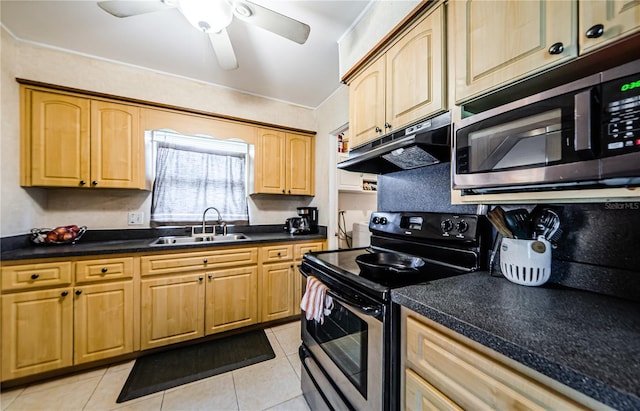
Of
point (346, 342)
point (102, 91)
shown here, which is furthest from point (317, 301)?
point (102, 91)

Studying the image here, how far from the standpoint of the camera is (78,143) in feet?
6.54

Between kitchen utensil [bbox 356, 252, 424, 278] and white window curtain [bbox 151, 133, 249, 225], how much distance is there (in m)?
2.00

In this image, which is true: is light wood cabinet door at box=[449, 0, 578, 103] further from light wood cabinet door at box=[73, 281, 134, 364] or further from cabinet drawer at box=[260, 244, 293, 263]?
light wood cabinet door at box=[73, 281, 134, 364]

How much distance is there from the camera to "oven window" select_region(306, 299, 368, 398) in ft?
3.25

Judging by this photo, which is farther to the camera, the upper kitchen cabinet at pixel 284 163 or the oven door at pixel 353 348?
the upper kitchen cabinet at pixel 284 163

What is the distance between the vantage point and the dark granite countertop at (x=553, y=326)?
1.38 feet

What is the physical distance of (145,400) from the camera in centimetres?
152

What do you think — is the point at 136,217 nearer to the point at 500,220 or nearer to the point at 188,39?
the point at 188,39

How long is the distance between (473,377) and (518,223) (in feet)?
2.18

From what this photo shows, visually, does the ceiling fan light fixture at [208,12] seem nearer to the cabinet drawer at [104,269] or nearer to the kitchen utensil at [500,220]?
the kitchen utensil at [500,220]

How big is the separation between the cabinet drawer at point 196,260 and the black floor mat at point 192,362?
0.70 meters

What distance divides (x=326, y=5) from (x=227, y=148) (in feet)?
5.90

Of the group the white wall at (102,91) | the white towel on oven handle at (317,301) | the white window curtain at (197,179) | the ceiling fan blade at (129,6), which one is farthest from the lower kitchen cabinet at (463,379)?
the white window curtain at (197,179)

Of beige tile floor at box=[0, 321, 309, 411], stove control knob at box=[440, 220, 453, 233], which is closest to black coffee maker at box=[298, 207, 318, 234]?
beige tile floor at box=[0, 321, 309, 411]
